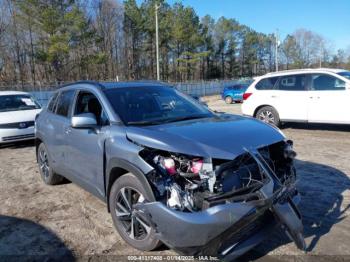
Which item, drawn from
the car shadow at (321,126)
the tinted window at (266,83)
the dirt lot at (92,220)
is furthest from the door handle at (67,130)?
the car shadow at (321,126)

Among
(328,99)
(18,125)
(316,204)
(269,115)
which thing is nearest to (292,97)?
(269,115)

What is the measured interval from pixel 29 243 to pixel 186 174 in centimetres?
219

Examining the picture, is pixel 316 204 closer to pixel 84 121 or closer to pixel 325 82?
pixel 84 121

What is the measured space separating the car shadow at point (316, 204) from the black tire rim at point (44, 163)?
4.12m

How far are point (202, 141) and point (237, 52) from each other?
286 ft

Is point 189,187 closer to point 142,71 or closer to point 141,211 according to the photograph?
point 141,211

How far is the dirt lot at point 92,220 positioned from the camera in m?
3.73

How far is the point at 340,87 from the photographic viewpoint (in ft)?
31.6

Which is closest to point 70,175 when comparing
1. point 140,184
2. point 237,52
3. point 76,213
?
point 76,213

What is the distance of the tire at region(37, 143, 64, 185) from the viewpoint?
619cm

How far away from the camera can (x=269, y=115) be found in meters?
11.1

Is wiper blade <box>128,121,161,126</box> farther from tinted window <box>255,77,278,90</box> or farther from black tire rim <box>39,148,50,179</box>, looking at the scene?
tinted window <box>255,77,278,90</box>

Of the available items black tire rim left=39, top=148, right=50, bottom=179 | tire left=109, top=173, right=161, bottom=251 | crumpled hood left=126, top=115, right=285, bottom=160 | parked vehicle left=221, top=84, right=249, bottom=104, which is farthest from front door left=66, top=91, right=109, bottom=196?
parked vehicle left=221, top=84, right=249, bottom=104

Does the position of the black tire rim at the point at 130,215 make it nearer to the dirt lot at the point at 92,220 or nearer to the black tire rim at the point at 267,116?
the dirt lot at the point at 92,220
